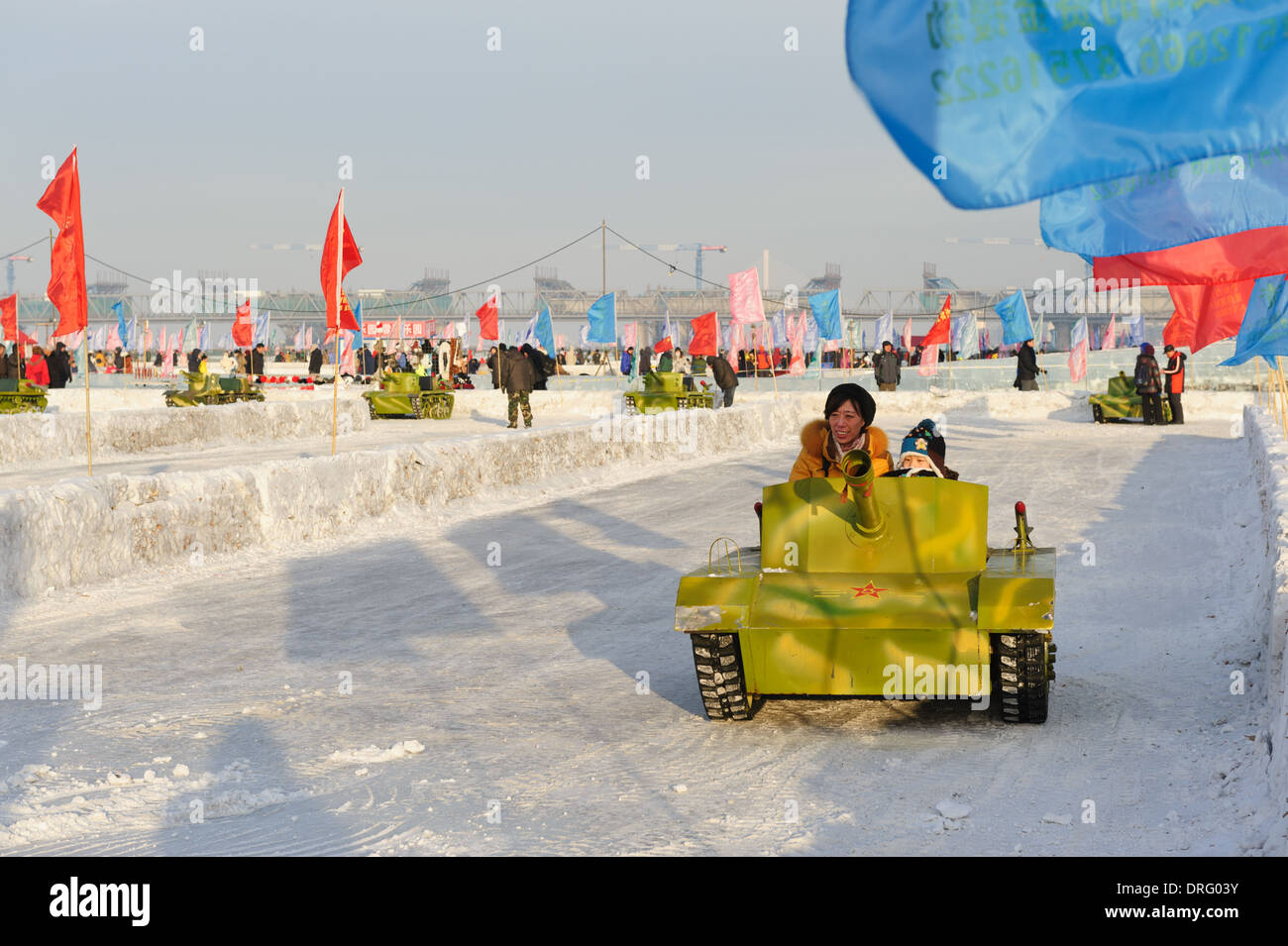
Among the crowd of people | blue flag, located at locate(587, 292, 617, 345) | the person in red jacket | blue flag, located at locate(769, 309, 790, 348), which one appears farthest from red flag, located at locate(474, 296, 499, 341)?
blue flag, located at locate(769, 309, 790, 348)

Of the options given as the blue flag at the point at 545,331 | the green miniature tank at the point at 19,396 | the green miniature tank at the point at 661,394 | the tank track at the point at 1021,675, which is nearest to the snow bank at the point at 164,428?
the green miniature tank at the point at 19,396

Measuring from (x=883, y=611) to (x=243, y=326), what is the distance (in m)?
43.3

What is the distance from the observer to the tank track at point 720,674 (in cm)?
666

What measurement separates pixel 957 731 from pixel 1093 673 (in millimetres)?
1790

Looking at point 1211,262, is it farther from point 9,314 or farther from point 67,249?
point 9,314

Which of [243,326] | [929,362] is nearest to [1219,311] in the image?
[929,362]

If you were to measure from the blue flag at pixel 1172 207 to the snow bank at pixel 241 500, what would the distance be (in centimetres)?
842

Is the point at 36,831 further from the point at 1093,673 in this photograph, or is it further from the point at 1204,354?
the point at 1204,354

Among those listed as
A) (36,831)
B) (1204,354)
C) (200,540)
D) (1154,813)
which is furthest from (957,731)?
(1204,354)

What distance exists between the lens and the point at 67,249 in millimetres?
14594

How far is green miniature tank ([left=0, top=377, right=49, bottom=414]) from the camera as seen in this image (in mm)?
28219

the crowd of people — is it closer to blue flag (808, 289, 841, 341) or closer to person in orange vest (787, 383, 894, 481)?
blue flag (808, 289, 841, 341)

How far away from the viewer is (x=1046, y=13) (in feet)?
14.0

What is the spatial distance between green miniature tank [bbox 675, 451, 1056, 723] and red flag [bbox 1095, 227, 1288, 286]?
141 centimetres
